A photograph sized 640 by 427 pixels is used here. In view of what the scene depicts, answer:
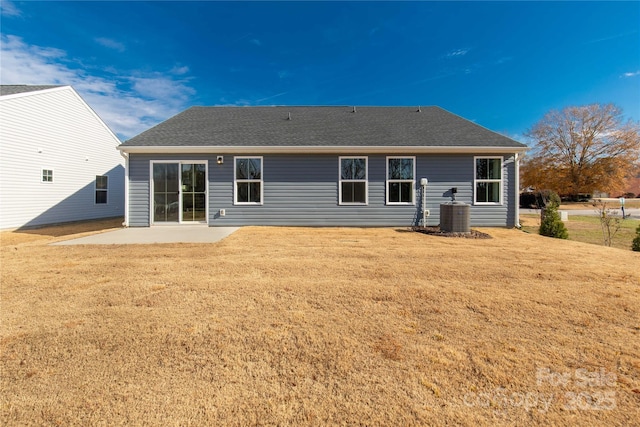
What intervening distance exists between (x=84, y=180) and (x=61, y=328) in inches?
542

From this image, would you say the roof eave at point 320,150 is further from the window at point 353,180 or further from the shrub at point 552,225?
the shrub at point 552,225

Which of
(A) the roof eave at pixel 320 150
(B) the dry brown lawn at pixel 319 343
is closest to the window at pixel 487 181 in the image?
(A) the roof eave at pixel 320 150

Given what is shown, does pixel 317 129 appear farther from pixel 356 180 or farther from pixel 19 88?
pixel 19 88

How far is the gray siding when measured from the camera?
9711 millimetres

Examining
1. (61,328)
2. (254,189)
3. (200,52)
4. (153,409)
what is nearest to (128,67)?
(200,52)

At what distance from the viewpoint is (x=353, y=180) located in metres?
9.84

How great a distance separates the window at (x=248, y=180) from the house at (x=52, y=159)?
28.4ft

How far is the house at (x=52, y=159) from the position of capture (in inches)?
400

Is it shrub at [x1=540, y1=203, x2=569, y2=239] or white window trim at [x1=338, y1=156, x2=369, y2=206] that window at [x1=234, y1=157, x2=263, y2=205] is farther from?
shrub at [x1=540, y1=203, x2=569, y2=239]

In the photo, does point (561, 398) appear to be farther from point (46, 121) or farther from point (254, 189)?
point (46, 121)

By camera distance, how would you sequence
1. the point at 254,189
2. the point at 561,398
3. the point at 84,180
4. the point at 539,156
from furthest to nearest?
A: the point at 539,156 < the point at 84,180 < the point at 254,189 < the point at 561,398

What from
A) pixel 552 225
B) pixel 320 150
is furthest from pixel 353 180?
pixel 552 225

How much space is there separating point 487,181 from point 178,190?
36.6ft

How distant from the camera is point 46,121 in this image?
11297mm
